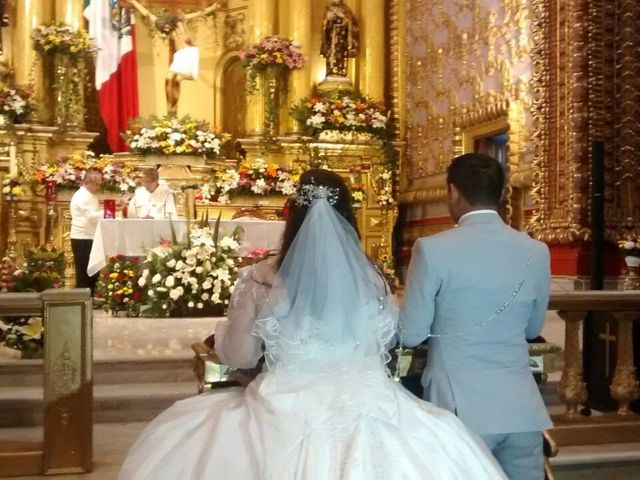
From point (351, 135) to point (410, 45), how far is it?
6.76 ft

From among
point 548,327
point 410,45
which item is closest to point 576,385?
point 548,327

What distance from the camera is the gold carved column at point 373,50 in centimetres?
1455

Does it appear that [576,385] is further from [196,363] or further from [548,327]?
[548,327]

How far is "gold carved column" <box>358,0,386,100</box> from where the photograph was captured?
14.5 meters

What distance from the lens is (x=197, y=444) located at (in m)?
2.73

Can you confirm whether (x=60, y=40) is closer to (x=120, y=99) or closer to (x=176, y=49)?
(x=120, y=99)

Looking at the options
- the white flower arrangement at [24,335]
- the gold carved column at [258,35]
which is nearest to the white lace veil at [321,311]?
the white flower arrangement at [24,335]

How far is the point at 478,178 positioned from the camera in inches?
104

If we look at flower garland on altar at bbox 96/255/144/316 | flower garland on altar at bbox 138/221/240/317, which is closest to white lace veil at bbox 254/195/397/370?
flower garland on altar at bbox 138/221/240/317

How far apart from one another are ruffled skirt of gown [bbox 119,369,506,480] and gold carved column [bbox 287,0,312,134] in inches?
457

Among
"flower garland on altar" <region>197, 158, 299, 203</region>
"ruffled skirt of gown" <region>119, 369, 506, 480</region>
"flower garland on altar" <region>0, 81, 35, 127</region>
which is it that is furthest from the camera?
"flower garland on altar" <region>0, 81, 35, 127</region>

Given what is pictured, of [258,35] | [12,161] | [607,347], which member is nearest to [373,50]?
[258,35]

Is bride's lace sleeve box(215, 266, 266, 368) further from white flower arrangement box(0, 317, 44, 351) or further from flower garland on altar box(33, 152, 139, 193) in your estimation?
flower garland on altar box(33, 152, 139, 193)

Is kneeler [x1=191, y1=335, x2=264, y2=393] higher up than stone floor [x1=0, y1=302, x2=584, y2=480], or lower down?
higher up
